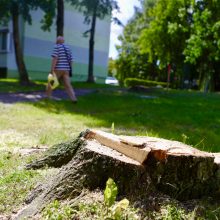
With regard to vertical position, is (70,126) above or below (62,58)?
below

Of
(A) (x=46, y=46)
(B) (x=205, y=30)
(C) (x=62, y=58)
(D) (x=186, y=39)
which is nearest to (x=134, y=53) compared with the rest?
(D) (x=186, y=39)

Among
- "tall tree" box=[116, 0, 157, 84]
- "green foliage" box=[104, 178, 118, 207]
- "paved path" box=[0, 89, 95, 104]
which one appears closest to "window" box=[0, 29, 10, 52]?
"paved path" box=[0, 89, 95, 104]

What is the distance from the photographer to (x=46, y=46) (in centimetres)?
3519

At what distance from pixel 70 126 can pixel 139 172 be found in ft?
16.4

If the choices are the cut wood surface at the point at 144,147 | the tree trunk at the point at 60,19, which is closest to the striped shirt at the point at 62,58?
the tree trunk at the point at 60,19

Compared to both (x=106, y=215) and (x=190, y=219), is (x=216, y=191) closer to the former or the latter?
(x=190, y=219)

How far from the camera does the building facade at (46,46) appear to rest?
32875 millimetres

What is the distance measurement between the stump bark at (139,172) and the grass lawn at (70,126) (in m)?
0.43

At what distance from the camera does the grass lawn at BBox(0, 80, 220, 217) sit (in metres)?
→ 4.03

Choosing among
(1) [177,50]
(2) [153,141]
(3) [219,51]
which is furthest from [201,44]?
(2) [153,141]

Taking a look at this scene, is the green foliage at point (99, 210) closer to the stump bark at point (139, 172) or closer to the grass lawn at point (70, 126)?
the stump bark at point (139, 172)

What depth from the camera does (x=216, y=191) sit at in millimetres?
3389

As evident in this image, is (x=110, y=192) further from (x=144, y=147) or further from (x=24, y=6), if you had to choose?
(x=24, y=6)

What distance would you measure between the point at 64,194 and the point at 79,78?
115 feet
